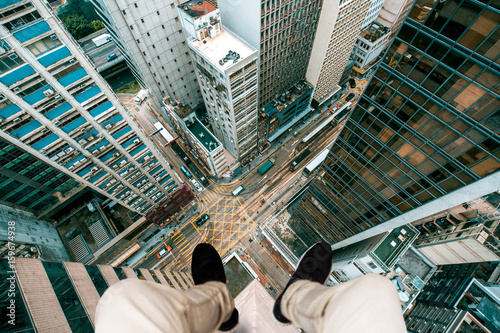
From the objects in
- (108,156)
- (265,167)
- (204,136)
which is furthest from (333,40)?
(108,156)

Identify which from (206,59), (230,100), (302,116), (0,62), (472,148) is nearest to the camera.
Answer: (472,148)

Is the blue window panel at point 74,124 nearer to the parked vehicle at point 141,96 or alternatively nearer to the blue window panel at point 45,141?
the blue window panel at point 45,141

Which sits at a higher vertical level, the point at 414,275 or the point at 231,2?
the point at 231,2

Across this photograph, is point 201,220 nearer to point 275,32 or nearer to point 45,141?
point 45,141

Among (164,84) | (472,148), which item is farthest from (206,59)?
(472,148)

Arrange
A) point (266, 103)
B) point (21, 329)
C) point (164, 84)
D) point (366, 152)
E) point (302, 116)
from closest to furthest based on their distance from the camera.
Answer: point (21, 329)
point (366, 152)
point (164, 84)
point (266, 103)
point (302, 116)

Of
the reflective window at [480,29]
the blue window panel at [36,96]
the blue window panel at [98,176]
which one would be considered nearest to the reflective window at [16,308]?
the blue window panel at [36,96]

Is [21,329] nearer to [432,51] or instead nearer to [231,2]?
[432,51]

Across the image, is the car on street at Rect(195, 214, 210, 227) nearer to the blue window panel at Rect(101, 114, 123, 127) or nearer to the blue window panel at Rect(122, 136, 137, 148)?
the blue window panel at Rect(122, 136, 137, 148)
